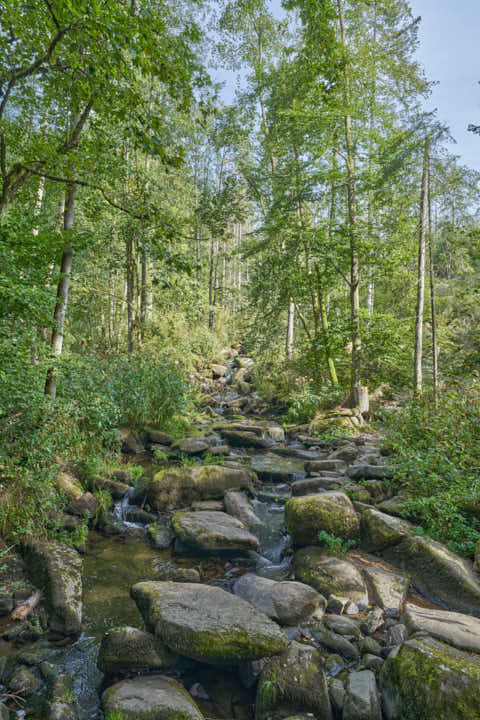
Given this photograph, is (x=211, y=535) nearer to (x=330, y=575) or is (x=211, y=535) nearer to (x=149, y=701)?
(x=330, y=575)

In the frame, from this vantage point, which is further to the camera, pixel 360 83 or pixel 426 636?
pixel 360 83

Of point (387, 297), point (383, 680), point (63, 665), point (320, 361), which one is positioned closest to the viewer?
point (383, 680)

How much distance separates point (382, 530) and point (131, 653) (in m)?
3.16

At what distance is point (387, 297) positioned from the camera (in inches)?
578

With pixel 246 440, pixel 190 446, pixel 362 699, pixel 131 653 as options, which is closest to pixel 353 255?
pixel 246 440

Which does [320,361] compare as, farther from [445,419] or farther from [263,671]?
[263,671]

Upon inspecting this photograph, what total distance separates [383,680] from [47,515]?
162 inches

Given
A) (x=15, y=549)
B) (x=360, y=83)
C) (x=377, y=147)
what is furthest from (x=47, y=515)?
(x=360, y=83)

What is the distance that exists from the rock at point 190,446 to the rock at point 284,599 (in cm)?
476

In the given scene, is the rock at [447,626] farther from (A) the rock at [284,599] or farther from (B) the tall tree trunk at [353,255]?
(B) the tall tree trunk at [353,255]

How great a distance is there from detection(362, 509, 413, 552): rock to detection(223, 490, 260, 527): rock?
1769 millimetres

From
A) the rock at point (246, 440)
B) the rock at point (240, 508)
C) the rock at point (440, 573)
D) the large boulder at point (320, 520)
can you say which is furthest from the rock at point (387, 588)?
the rock at point (246, 440)

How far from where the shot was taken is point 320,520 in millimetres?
4828

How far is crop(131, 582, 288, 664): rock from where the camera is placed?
2990 millimetres
